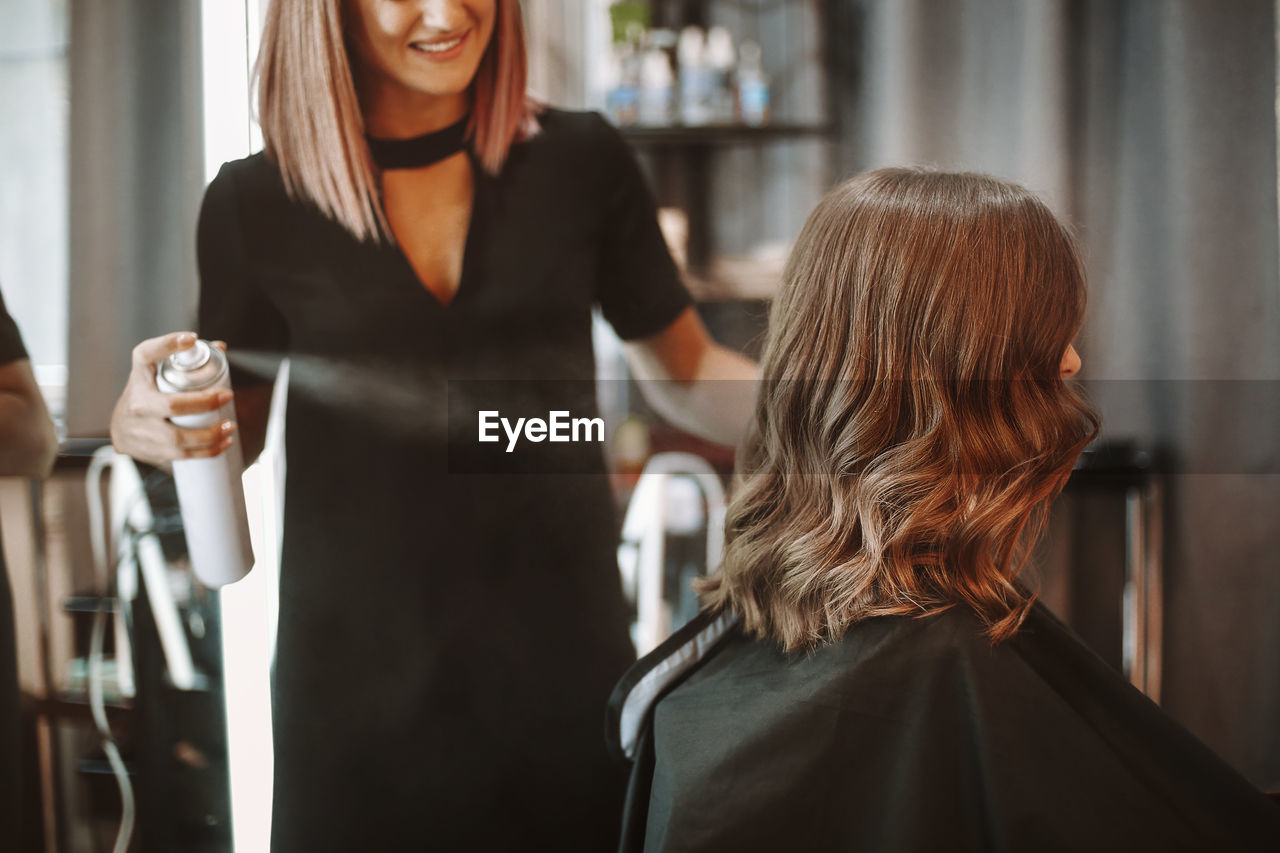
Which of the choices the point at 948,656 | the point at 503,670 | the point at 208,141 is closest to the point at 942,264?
the point at 948,656

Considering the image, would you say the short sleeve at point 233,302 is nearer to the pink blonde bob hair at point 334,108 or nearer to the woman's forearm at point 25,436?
the pink blonde bob hair at point 334,108

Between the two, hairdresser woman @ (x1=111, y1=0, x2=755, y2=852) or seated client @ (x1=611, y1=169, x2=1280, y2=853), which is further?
hairdresser woman @ (x1=111, y1=0, x2=755, y2=852)

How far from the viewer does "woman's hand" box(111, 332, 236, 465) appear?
1.17m

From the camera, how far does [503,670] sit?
4.07 ft

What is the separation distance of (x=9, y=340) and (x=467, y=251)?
27.0 inches

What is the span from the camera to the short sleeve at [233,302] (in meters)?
1.20

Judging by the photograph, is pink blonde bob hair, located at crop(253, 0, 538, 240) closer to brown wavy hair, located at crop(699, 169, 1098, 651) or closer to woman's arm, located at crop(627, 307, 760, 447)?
woman's arm, located at crop(627, 307, 760, 447)

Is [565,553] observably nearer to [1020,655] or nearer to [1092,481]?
[1020,655]

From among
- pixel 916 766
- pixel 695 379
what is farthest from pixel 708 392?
pixel 916 766

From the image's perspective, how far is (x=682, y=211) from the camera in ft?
4.05

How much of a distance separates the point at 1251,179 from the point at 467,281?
3.90 ft

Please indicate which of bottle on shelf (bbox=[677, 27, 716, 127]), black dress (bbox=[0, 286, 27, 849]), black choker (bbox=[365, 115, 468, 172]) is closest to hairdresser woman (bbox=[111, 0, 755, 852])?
black choker (bbox=[365, 115, 468, 172])

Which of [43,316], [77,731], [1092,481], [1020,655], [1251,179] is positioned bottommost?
[77,731]

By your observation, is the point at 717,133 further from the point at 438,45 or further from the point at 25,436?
the point at 25,436
